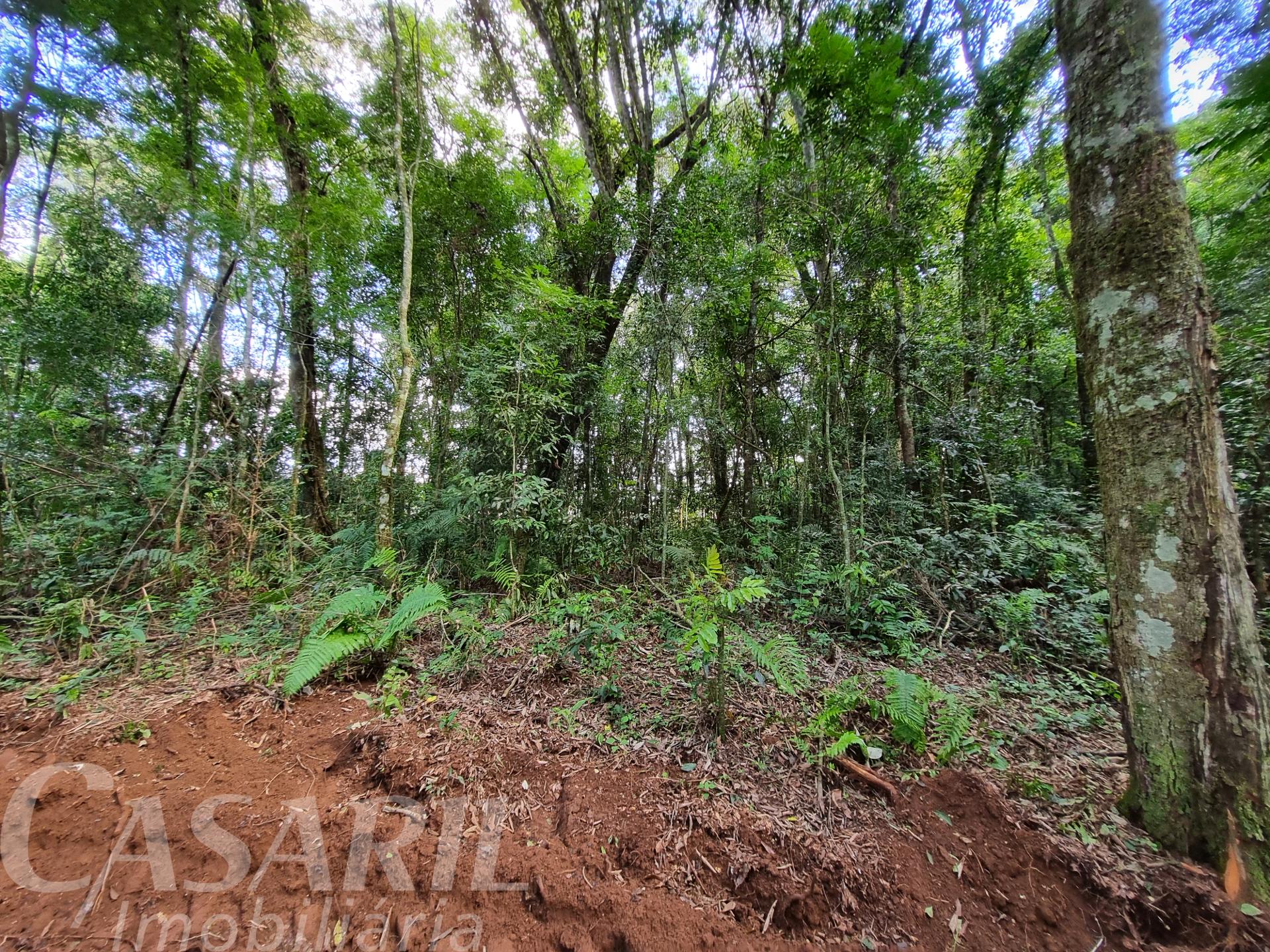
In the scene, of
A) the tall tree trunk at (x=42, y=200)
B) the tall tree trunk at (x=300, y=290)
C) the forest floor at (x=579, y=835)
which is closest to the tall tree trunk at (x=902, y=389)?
the forest floor at (x=579, y=835)

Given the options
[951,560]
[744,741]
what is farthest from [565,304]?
[951,560]

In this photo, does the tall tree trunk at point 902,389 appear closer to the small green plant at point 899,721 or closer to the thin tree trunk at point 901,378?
the thin tree trunk at point 901,378

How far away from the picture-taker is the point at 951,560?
4.47 m

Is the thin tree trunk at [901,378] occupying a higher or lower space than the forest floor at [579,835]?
higher


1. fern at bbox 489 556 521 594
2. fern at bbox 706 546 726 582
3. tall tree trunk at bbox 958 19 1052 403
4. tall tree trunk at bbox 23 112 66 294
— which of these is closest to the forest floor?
fern at bbox 706 546 726 582

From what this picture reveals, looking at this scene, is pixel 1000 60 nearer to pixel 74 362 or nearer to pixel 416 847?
pixel 416 847

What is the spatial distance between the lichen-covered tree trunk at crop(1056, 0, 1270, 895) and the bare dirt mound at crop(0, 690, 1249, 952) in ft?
1.03

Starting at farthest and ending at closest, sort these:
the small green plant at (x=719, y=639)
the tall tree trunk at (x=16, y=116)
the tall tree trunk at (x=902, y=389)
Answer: the tall tree trunk at (x=902, y=389)
the tall tree trunk at (x=16, y=116)
the small green plant at (x=719, y=639)

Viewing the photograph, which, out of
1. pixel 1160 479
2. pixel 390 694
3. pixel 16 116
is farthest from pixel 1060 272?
pixel 16 116

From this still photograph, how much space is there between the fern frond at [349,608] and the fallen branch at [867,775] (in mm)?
3031

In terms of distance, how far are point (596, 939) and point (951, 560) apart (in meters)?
4.52

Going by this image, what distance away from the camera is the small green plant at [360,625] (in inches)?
109

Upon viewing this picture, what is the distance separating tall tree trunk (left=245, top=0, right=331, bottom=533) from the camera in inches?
222

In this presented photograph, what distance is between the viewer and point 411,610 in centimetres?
305
